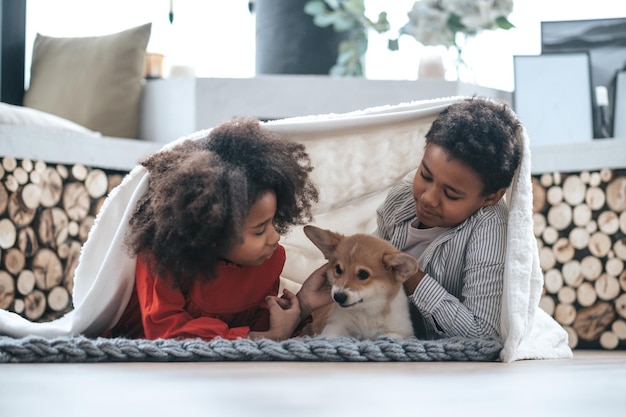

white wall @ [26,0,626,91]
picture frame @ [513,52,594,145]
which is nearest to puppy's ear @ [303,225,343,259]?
picture frame @ [513,52,594,145]

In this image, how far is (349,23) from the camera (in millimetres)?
3434

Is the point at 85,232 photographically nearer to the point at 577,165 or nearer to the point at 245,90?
the point at 245,90

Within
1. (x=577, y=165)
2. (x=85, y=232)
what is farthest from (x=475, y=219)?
(x=85, y=232)

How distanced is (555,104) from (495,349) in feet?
5.81

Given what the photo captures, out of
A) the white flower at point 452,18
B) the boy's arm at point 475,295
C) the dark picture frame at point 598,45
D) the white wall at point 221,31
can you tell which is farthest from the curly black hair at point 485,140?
the white wall at point 221,31

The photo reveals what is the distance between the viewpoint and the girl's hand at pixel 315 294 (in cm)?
182

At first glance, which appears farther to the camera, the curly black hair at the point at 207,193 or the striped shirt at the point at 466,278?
the striped shirt at the point at 466,278

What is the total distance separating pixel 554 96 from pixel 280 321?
1.90 m

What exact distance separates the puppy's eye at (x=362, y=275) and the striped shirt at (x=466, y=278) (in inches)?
5.2

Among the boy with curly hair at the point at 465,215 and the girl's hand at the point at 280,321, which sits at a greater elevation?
the boy with curly hair at the point at 465,215

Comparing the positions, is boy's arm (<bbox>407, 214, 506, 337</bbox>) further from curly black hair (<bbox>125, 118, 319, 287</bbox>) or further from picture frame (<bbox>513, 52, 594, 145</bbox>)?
picture frame (<bbox>513, 52, 594, 145</bbox>)

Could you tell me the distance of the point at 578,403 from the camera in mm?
918

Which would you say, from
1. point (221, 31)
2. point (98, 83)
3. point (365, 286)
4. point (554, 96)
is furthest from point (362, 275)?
point (221, 31)

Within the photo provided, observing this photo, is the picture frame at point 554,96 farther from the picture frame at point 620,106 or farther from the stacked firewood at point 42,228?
the stacked firewood at point 42,228
